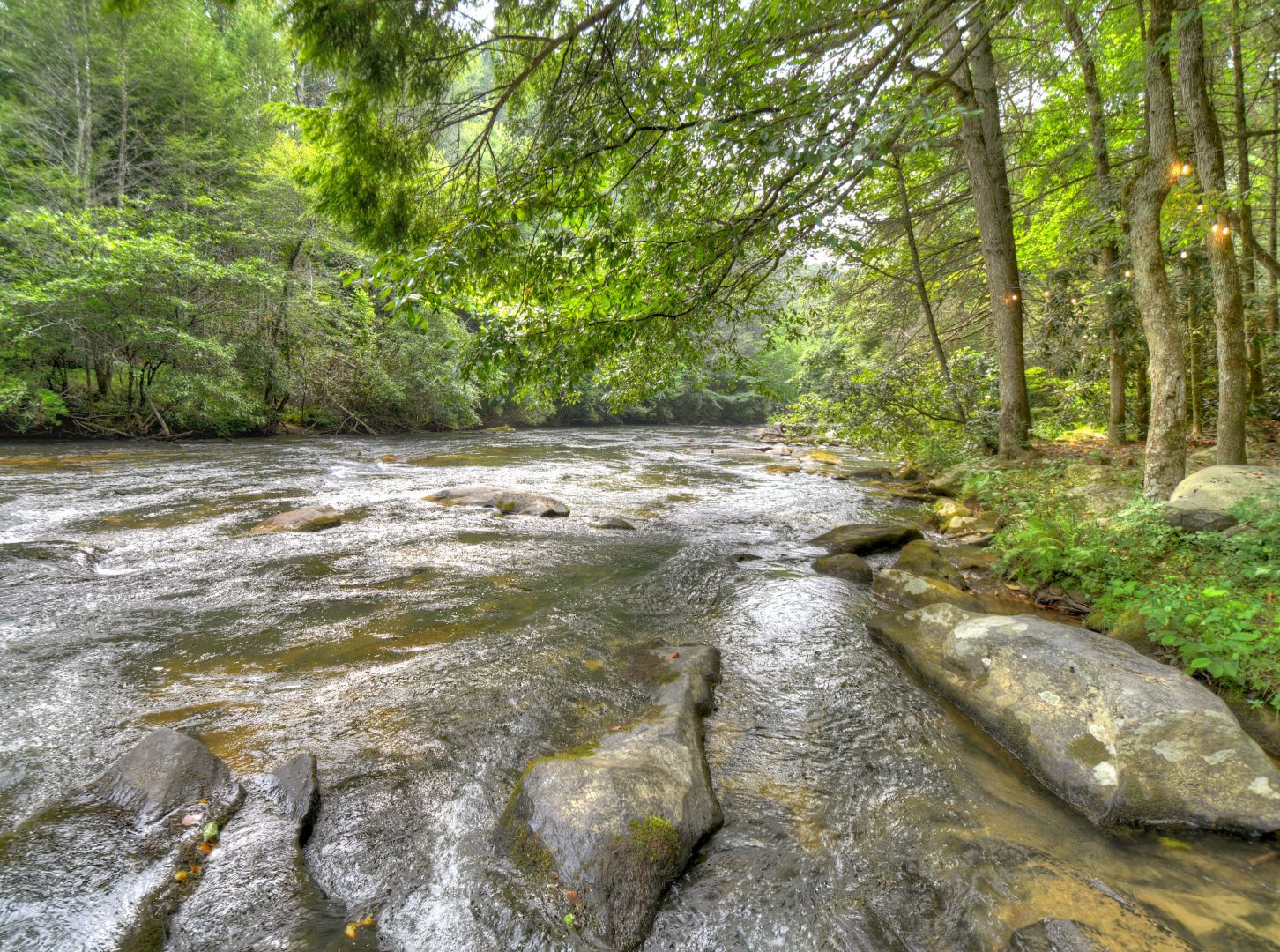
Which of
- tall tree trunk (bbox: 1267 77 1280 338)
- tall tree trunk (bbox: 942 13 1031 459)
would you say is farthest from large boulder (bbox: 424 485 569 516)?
tall tree trunk (bbox: 1267 77 1280 338)

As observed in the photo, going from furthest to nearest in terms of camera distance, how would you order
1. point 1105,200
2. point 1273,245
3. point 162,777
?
point 1273,245, point 1105,200, point 162,777

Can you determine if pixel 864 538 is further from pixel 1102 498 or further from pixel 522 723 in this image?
pixel 522 723

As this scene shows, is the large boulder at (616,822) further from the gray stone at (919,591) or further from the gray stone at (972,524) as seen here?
the gray stone at (972,524)

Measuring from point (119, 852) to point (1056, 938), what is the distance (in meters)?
3.37

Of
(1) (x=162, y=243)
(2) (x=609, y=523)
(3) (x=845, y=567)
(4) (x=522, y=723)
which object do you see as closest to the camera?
(4) (x=522, y=723)

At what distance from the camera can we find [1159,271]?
491 centimetres

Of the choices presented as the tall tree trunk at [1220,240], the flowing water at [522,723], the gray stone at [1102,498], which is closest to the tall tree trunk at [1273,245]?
the tall tree trunk at [1220,240]

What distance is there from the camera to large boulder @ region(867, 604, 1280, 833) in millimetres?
2336

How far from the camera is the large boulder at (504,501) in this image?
8281mm

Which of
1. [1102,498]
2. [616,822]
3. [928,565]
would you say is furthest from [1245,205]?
[616,822]

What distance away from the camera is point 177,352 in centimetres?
1453

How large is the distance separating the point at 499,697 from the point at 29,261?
1702cm

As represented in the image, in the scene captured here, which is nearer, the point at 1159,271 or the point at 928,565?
the point at 1159,271

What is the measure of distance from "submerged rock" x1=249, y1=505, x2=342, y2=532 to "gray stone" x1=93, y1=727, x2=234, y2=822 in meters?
4.78
